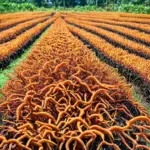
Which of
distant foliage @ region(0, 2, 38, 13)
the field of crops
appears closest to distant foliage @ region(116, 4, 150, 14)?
distant foliage @ region(0, 2, 38, 13)

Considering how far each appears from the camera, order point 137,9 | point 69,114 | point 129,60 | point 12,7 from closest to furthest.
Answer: point 69,114, point 129,60, point 137,9, point 12,7

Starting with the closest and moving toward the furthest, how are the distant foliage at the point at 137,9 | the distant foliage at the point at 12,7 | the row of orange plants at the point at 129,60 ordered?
the row of orange plants at the point at 129,60
the distant foliage at the point at 137,9
the distant foliage at the point at 12,7

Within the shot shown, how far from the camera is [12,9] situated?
2280 inches

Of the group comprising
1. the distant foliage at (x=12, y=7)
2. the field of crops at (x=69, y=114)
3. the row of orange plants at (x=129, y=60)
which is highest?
the field of crops at (x=69, y=114)

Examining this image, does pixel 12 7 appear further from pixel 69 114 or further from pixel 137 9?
pixel 69 114

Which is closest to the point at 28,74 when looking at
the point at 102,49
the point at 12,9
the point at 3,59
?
the point at 3,59

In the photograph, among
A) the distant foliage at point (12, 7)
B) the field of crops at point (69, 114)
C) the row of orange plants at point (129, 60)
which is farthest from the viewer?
the distant foliage at point (12, 7)

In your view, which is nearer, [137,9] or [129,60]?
[129,60]

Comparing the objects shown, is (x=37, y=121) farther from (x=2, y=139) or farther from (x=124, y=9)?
(x=124, y=9)

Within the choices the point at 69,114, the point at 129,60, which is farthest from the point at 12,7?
the point at 69,114

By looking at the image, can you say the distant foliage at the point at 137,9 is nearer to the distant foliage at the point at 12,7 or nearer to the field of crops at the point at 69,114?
the distant foliage at the point at 12,7

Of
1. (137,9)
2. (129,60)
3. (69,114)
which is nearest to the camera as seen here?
(69,114)

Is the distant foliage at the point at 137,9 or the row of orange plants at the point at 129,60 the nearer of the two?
the row of orange plants at the point at 129,60

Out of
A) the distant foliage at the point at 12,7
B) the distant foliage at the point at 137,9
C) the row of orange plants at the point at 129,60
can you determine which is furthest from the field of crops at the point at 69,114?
the distant foliage at the point at 12,7
